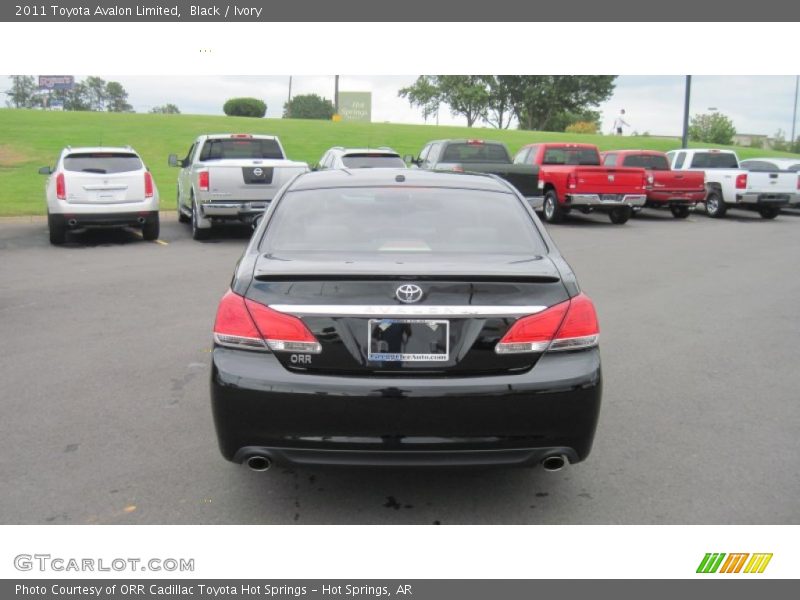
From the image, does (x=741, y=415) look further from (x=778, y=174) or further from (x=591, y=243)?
(x=778, y=174)

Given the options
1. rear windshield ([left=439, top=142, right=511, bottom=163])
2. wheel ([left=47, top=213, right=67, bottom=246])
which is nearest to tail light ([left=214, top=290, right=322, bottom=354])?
wheel ([left=47, top=213, right=67, bottom=246])

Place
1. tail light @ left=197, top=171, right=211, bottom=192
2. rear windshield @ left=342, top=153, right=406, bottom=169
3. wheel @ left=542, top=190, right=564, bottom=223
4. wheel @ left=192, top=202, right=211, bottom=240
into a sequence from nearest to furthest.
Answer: tail light @ left=197, top=171, right=211, bottom=192
wheel @ left=192, top=202, right=211, bottom=240
rear windshield @ left=342, top=153, right=406, bottom=169
wheel @ left=542, top=190, right=564, bottom=223

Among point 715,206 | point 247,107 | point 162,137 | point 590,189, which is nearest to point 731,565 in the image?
point 590,189

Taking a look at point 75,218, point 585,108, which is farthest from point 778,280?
point 585,108

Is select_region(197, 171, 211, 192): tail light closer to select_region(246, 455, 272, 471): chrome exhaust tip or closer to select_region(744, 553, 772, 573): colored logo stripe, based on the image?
select_region(246, 455, 272, 471): chrome exhaust tip

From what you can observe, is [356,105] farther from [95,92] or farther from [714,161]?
[95,92]

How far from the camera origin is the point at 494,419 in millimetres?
3547

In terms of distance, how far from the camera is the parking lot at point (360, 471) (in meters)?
4.00

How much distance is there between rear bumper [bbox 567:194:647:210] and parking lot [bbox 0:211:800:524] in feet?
29.8

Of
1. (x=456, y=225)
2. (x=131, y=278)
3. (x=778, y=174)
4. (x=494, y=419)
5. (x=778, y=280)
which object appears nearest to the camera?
(x=494, y=419)

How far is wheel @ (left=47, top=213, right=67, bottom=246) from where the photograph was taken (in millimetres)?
14263

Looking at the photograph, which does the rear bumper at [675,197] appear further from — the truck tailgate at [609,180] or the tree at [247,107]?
the tree at [247,107]

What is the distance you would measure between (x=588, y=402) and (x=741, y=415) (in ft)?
7.68

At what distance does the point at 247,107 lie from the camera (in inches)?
2552
